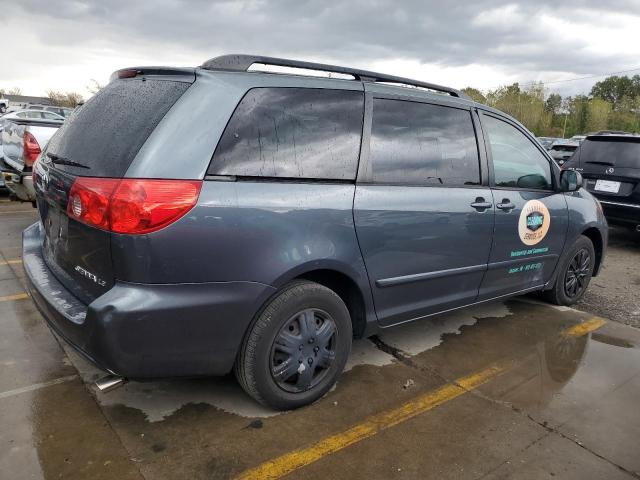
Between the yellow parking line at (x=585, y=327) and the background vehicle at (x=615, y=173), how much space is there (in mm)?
3371

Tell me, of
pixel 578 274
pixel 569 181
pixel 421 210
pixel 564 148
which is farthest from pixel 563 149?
pixel 421 210

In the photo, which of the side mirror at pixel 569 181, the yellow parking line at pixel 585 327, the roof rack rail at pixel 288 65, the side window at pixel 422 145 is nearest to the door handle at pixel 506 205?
the side window at pixel 422 145

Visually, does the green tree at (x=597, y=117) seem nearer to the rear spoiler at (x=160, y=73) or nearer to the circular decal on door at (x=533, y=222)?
the circular decal on door at (x=533, y=222)

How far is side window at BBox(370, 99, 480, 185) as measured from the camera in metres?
2.90

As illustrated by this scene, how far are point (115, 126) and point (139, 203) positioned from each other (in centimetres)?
58

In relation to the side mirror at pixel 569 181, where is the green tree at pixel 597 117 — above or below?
above

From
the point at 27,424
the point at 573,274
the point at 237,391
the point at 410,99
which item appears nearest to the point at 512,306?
the point at 573,274

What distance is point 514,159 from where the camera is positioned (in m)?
3.79

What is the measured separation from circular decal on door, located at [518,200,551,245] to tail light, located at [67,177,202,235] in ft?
8.39

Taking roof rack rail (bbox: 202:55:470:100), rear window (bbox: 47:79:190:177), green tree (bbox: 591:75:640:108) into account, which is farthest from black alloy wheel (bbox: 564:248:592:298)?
green tree (bbox: 591:75:640:108)

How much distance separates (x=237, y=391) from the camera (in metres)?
2.88

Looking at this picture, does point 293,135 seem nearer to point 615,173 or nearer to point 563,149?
point 615,173

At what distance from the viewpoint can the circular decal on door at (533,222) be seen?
3752 mm

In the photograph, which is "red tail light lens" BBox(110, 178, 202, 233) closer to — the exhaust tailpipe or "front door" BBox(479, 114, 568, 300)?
the exhaust tailpipe
